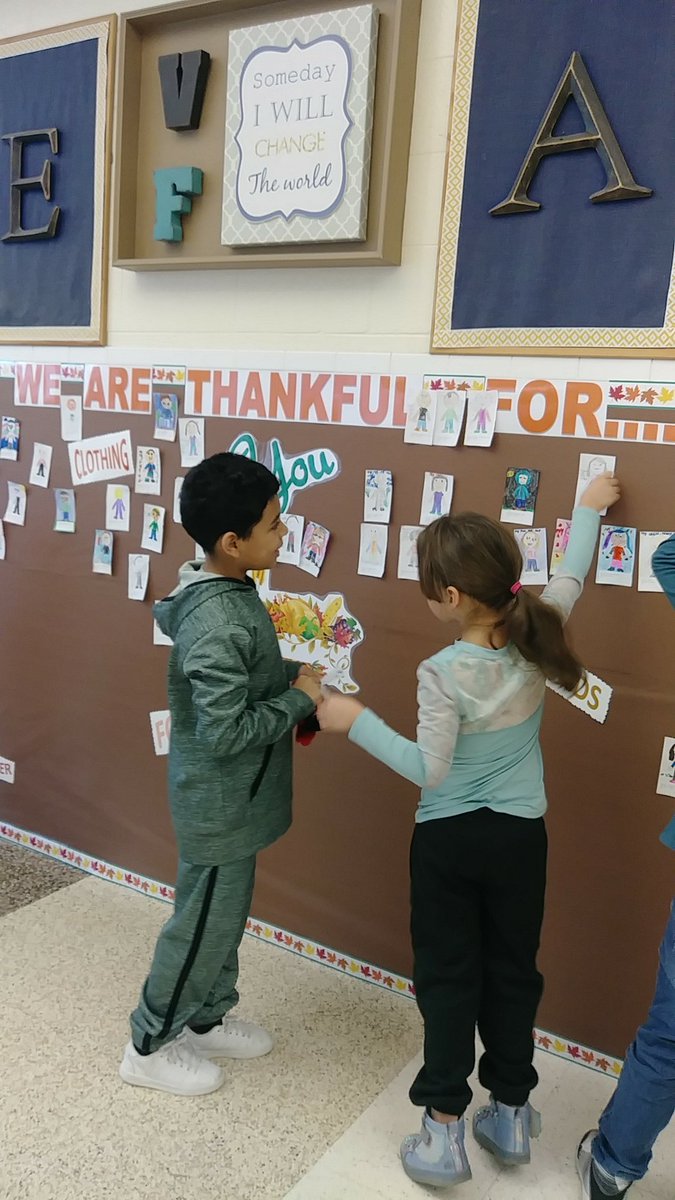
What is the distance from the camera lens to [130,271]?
246 cm

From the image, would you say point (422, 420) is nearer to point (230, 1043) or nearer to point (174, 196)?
point (174, 196)

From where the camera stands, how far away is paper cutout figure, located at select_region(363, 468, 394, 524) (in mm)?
2098

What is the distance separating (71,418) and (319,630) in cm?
99

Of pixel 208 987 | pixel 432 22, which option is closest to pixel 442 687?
pixel 208 987

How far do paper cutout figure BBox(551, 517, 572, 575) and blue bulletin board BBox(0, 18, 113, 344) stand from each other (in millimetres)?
1387

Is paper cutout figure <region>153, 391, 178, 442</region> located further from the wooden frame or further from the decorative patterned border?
the decorative patterned border

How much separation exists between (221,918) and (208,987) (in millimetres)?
153

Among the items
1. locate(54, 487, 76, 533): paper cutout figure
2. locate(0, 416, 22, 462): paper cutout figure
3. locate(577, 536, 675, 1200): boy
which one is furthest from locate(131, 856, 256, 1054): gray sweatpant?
locate(0, 416, 22, 462): paper cutout figure

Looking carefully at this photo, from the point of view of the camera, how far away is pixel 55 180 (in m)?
2.56

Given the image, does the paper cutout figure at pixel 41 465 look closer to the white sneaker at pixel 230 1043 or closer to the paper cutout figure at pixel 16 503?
the paper cutout figure at pixel 16 503

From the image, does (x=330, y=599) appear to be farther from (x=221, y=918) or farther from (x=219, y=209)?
(x=219, y=209)

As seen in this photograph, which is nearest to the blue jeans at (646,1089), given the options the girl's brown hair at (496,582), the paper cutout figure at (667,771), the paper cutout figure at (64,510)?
the paper cutout figure at (667,771)

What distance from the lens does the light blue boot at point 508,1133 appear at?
A: 5.46ft

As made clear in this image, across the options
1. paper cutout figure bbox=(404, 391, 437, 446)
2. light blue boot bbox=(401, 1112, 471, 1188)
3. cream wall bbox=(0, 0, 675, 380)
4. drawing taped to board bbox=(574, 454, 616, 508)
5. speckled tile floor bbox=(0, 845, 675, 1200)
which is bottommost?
speckled tile floor bbox=(0, 845, 675, 1200)
